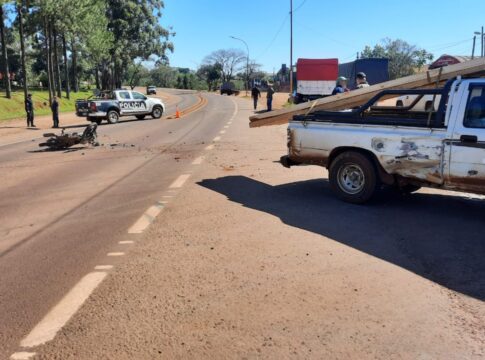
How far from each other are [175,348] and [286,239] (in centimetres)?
251

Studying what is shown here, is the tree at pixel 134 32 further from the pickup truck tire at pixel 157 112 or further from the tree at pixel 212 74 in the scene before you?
the tree at pixel 212 74

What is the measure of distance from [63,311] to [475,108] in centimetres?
531

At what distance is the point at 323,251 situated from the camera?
5160 millimetres

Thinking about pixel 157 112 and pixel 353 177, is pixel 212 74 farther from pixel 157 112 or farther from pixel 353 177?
pixel 353 177

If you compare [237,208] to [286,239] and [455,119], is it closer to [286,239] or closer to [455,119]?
[286,239]

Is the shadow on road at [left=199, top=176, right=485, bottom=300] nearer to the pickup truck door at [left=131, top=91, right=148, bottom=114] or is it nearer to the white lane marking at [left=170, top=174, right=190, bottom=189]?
the white lane marking at [left=170, top=174, right=190, bottom=189]

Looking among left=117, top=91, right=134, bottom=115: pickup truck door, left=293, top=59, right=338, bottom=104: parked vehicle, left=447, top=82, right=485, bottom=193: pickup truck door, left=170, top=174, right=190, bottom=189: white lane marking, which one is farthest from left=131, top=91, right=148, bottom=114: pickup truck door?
left=447, top=82, right=485, bottom=193: pickup truck door

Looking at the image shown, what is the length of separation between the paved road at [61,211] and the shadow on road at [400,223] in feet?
6.26

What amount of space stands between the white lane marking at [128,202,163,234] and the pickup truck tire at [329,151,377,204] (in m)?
2.68

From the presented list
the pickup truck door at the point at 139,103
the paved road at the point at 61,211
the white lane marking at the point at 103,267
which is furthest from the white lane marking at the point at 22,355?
the pickup truck door at the point at 139,103

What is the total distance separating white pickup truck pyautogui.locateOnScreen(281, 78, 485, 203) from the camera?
20.2 feet

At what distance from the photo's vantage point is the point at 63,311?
12.6 ft

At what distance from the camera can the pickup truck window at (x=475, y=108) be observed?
6.13m

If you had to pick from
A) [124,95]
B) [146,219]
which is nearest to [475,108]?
[146,219]
